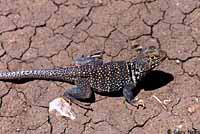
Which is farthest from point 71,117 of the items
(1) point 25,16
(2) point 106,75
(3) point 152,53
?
(1) point 25,16

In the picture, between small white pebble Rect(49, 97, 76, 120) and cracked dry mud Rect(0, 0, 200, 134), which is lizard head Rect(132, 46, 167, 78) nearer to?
cracked dry mud Rect(0, 0, 200, 134)

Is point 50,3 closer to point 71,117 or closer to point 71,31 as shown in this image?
point 71,31

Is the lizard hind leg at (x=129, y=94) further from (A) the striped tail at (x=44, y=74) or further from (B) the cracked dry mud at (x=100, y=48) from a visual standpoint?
(A) the striped tail at (x=44, y=74)

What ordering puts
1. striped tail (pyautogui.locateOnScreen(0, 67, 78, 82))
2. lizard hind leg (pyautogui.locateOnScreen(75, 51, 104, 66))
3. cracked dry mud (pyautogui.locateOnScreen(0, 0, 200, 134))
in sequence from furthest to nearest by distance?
lizard hind leg (pyautogui.locateOnScreen(75, 51, 104, 66)) < striped tail (pyautogui.locateOnScreen(0, 67, 78, 82)) < cracked dry mud (pyautogui.locateOnScreen(0, 0, 200, 134))

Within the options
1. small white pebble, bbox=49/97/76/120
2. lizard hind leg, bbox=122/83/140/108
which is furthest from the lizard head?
small white pebble, bbox=49/97/76/120

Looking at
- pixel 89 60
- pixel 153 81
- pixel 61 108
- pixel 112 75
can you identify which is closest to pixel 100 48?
pixel 89 60

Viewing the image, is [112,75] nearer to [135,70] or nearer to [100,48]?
[135,70]
